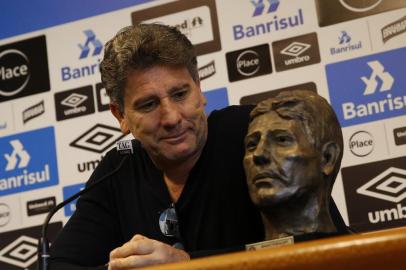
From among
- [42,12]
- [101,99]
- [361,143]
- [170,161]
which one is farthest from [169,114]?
[42,12]

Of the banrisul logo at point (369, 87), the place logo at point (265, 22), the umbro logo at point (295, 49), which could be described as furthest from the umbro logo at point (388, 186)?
the place logo at point (265, 22)

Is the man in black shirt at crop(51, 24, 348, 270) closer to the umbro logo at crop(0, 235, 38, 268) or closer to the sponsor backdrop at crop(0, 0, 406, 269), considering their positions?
the sponsor backdrop at crop(0, 0, 406, 269)

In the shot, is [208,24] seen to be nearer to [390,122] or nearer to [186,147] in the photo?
[390,122]

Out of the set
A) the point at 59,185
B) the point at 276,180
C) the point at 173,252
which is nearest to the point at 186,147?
the point at 276,180

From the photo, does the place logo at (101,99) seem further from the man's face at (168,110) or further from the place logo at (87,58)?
the man's face at (168,110)

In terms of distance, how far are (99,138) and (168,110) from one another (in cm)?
160

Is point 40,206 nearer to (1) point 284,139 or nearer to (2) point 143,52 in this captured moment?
(2) point 143,52

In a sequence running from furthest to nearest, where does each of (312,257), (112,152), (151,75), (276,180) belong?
1. (112,152)
2. (151,75)
3. (276,180)
4. (312,257)

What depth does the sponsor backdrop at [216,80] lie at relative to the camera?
106 inches

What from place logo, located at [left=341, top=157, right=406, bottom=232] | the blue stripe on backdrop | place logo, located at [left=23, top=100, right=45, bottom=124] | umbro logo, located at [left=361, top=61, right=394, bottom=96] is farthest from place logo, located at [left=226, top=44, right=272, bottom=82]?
place logo, located at [left=23, top=100, right=45, bottom=124]

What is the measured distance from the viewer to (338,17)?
9.20ft

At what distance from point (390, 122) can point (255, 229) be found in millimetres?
1204

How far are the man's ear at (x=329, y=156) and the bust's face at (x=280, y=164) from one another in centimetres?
2

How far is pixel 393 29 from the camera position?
271cm
